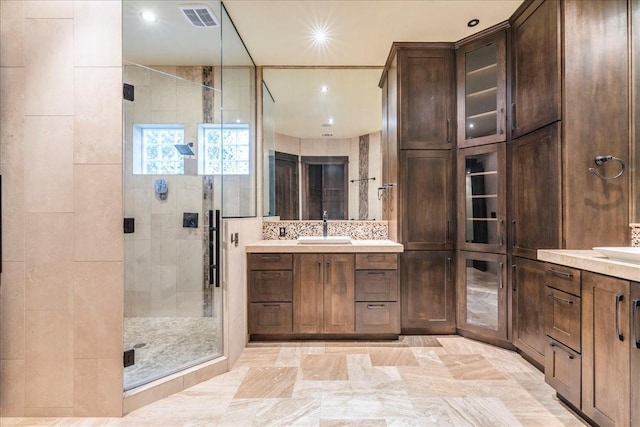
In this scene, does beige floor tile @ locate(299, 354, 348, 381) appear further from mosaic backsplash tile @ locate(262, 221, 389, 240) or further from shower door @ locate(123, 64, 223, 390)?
mosaic backsplash tile @ locate(262, 221, 389, 240)

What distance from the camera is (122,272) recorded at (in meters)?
1.72

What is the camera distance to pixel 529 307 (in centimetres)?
226

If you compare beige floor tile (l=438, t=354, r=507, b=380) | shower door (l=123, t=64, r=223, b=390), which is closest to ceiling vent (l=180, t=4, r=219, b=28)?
shower door (l=123, t=64, r=223, b=390)

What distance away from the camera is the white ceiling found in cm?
228

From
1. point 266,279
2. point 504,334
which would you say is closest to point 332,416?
point 266,279

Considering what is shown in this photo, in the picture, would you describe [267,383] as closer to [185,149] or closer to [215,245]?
[215,245]

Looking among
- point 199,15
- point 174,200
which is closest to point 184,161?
point 174,200

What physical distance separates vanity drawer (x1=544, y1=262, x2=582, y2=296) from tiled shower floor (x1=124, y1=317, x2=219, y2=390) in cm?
237

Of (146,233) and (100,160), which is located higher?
(100,160)

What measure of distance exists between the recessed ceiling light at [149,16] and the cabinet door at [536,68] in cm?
296

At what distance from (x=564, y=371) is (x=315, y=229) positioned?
7.27ft

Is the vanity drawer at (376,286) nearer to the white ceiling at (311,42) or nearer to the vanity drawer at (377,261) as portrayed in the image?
the vanity drawer at (377,261)

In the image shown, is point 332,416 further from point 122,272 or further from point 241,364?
point 122,272

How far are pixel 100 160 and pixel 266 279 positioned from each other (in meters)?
1.54
